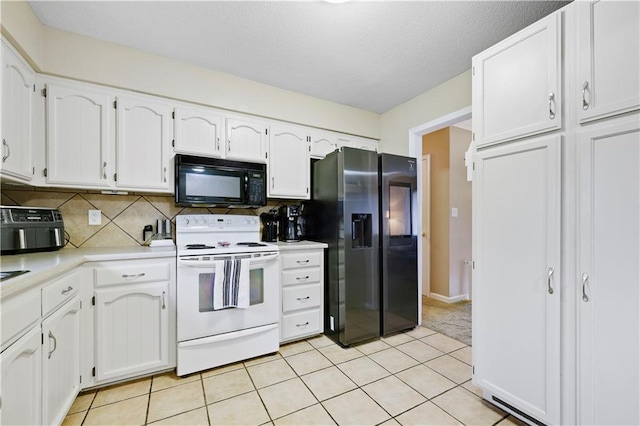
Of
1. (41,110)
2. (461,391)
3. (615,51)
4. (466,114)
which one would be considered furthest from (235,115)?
(461,391)

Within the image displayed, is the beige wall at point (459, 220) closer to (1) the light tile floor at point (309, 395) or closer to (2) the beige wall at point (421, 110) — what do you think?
(2) the beige wall at point (421, 110)

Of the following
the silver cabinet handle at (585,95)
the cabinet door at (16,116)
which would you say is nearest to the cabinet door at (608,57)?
the silver cabinet handle at (585,95)

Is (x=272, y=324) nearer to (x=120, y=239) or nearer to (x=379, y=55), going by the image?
(x=120, y=239)

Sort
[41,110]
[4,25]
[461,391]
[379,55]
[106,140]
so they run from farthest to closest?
[379,55] < [106,140] < [41,110] < [461,391] < [4,25]

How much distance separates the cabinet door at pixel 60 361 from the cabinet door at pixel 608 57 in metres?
2.71

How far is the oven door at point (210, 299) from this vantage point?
1.95 m

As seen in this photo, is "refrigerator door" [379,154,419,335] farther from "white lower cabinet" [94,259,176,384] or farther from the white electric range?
"white lower cabinet" [94,259,176,384]

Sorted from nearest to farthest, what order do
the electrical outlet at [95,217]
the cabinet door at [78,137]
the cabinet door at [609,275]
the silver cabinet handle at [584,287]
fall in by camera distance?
1. the cabinet door at [609,275]
2. the silver cabinet handle at [584,287]
3. the cabinet door at [78,137]
4. the electrical outlet at [95,217]

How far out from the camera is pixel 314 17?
6.05 feet

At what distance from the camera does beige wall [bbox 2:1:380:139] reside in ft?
5.83

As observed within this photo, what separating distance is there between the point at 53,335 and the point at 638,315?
8.66 ft

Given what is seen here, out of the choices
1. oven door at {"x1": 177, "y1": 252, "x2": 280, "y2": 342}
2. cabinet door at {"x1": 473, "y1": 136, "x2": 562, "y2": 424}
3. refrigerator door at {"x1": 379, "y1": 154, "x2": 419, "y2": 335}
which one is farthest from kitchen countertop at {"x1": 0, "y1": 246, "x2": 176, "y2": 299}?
cabinet door at {"x1": 473, "y1": 136, "x2": 562, "y2": 424}

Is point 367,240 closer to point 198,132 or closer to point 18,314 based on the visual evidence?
point 198,132

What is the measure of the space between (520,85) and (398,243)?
1638 mm
